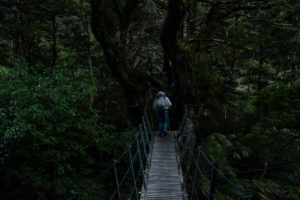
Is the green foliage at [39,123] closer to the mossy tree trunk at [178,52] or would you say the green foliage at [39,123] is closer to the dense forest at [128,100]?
the dense forest at [128,100]

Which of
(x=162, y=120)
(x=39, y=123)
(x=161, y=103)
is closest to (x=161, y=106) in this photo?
(x=161, y=103)

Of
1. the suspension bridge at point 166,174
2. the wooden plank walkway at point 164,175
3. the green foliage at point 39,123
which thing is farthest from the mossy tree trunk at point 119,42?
the wooden plank walkway at point 164,175

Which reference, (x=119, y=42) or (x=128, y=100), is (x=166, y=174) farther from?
(x=119, y=42)

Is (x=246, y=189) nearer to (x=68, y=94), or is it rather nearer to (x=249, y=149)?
(x=249, y=149)

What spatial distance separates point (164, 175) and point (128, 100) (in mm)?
4063

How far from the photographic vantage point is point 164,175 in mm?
4430

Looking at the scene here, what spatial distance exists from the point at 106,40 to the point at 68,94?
2.44 m

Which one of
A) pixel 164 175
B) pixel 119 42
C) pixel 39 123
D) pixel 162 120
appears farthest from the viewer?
pixel 119 42

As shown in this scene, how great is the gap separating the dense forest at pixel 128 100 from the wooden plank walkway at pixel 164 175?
5.35 feet

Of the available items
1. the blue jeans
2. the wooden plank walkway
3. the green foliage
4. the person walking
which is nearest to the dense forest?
the green foliage

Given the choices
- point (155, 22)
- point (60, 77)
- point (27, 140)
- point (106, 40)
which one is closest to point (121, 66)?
point (106, 40)

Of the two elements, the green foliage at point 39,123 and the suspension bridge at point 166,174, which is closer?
the suspension bridge at point 166,174

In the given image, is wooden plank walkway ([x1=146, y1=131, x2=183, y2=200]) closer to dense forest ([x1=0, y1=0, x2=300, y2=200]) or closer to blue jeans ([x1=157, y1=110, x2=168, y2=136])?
blue jeans ([x1=157, y1=110, x2=168, y2=136])

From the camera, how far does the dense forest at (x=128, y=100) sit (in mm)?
5203
